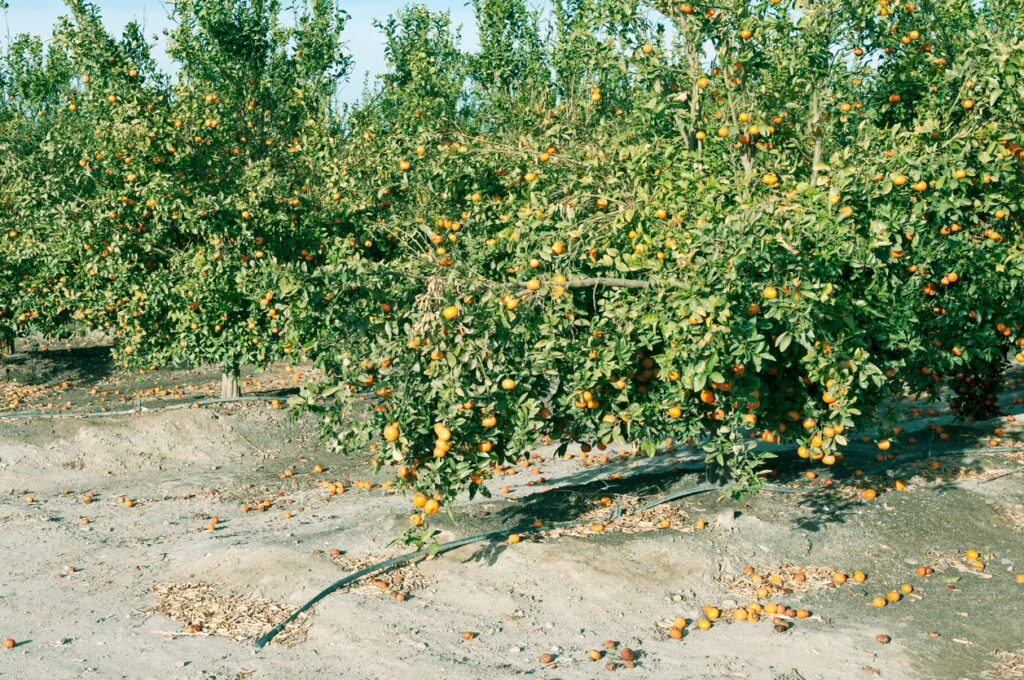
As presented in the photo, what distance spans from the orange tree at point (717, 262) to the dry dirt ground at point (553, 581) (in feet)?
3.40

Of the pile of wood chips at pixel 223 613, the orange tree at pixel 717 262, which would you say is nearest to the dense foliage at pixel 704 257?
the orange tree at pixel 717 262

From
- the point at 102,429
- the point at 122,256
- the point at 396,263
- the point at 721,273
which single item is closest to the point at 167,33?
the point at 122,256

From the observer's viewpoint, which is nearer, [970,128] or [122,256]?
[970,128]

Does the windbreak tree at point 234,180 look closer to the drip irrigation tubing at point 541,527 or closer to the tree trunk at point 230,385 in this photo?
the tree trunk at point 230,385

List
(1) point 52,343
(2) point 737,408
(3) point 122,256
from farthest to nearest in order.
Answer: (1) point 52,343
(3) point 122,256
(2) point 737,408

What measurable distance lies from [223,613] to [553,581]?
2.53 meters

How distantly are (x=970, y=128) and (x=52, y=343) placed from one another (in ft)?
71.8

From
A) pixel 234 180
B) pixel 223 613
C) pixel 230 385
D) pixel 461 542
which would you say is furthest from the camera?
pixel 230 385

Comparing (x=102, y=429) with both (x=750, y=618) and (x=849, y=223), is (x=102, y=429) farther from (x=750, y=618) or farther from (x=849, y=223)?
(x=849, y=223)

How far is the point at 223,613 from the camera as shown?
23.6 ft

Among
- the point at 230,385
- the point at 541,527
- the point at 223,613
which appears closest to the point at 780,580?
the point at 541,527

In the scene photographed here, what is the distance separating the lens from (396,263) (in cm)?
650

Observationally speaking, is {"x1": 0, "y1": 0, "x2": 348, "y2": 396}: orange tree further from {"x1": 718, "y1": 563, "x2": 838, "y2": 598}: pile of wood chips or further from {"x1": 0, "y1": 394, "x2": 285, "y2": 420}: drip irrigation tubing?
{"x1": 718, "y1": 563, "x2": 838, "y2": 598}: pile of wood chips

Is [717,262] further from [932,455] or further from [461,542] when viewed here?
[932,455]
